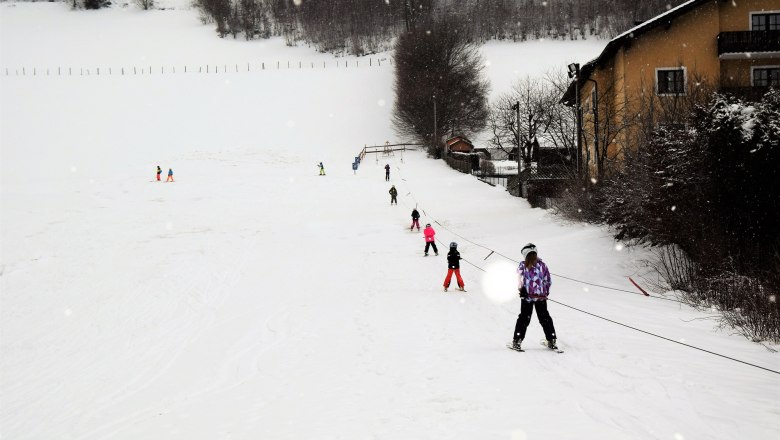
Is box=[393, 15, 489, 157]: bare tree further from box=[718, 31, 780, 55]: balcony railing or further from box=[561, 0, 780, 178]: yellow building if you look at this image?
box=[718, 31, 780, 55]: balcony railing

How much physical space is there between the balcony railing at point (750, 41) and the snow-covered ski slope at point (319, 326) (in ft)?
39.4

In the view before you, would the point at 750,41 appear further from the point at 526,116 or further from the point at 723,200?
the point at 526,116

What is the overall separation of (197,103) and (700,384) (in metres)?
72.7

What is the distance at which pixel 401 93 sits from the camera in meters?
65.8

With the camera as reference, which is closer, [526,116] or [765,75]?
[765,75]

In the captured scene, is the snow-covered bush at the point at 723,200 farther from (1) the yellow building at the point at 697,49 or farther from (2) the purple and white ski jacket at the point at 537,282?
(1) the yellow building at the point at 697,49

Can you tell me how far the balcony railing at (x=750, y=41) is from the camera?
84.9 feet

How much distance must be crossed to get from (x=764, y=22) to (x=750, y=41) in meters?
1.78

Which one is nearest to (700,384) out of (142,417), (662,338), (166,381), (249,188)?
(662,338)

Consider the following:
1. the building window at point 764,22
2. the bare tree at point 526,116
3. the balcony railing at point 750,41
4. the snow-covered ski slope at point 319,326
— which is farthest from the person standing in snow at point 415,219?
the bare tree at point 526,116

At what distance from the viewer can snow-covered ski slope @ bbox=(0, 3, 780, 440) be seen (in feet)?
21.9

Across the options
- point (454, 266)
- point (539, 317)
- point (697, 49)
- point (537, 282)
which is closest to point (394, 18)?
point (697, 49)

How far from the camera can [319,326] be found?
Result: 1152 cm

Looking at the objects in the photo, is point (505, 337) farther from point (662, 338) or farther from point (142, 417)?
point (142, 417)
